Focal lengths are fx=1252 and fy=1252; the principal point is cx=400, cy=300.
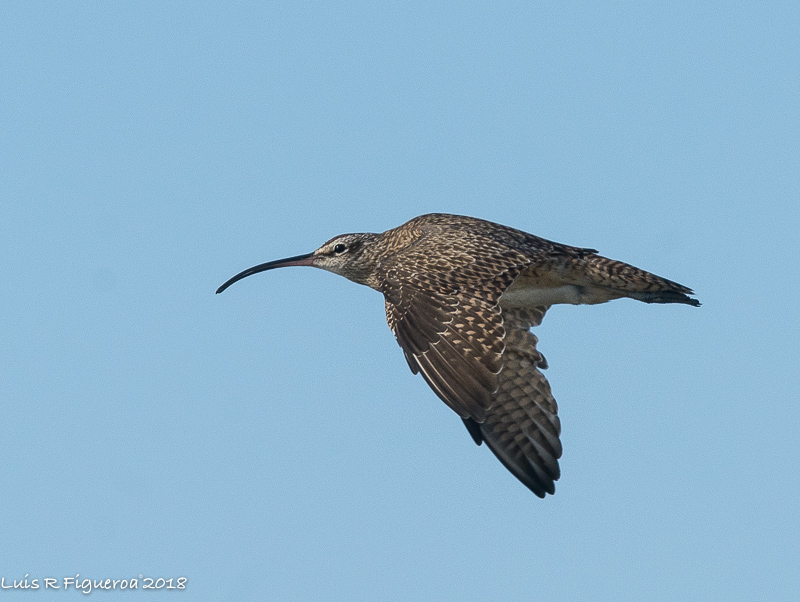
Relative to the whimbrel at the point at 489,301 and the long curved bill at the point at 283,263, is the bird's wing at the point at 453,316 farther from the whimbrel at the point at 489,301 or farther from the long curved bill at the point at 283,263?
the long curved bill at the point at 283,263

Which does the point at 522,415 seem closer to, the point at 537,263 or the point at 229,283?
the point at 537,263

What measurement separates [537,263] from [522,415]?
2033mm

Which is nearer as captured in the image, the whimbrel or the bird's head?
the whimbrel

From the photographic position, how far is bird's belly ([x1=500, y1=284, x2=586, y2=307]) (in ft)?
56.5

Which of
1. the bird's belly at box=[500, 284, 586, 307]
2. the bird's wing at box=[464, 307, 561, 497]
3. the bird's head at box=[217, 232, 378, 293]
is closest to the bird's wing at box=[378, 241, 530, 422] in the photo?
the bird's wing at box=[464, 307, 561, 497]

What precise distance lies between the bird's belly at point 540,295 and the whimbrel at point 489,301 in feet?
0.05

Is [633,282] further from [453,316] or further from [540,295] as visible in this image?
[453,316]

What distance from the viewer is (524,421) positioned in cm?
1628

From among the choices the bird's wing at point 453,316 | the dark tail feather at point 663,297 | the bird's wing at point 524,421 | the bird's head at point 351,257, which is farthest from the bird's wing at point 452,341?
the bird's head at point 351,257

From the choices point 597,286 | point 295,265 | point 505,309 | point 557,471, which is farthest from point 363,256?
point 557,471

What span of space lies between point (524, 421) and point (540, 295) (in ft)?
6.69

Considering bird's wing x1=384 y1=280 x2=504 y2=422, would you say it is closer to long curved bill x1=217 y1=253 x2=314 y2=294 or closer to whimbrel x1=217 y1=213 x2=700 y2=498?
whimbrel x1=217 y1=213 x2=700 y2=498

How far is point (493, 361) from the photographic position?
14.0 meters

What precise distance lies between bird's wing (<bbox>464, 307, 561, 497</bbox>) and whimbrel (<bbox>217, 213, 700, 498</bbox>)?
0.04 ft
